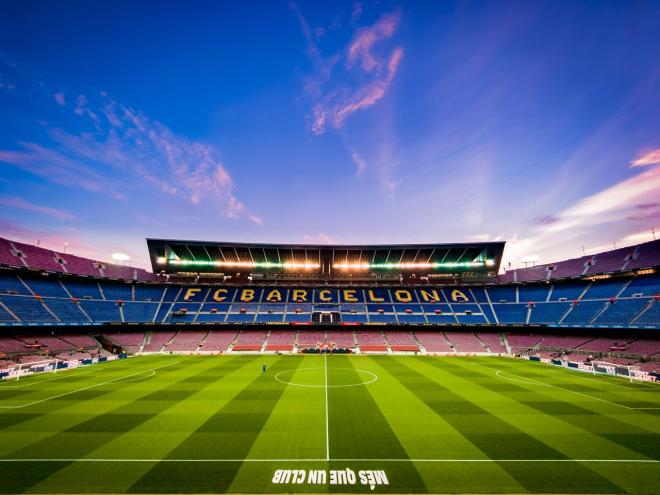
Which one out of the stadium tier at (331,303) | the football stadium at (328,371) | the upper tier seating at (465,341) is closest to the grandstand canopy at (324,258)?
the football stadium at (328,371)

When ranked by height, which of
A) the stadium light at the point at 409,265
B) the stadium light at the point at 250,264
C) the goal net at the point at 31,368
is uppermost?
the stadium light at the point at 250,264

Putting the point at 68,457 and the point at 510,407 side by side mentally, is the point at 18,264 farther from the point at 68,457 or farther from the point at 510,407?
the point at 510,407

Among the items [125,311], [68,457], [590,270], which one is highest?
[590,270]

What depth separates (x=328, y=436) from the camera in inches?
578

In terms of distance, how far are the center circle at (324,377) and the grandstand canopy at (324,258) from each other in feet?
105

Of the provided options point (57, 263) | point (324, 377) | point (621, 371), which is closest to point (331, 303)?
point (324, 377)

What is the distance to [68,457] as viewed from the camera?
41.1ft

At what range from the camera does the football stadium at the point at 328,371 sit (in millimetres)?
11742

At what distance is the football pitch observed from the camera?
35.4 feet

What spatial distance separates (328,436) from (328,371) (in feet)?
59.6

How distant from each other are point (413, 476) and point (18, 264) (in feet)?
198

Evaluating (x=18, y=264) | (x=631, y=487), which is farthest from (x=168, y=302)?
(x=631, y=487)

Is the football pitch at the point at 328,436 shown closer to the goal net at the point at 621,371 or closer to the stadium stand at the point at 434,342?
the goal net at the point at 621,371

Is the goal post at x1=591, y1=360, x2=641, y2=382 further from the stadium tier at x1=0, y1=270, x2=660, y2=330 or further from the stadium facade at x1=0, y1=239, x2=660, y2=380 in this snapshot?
the stadium tier at x1=0, y1=270, x2=660, y2=330
